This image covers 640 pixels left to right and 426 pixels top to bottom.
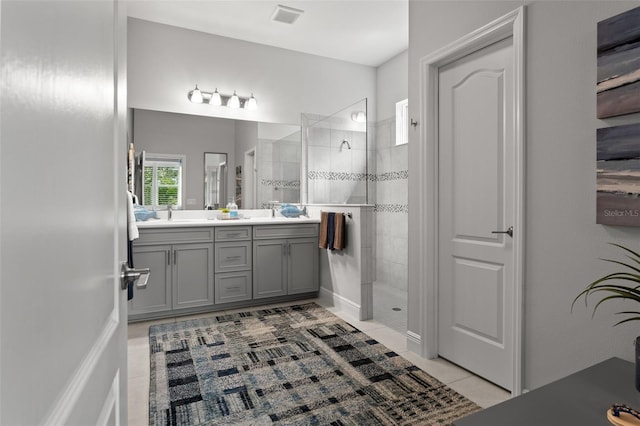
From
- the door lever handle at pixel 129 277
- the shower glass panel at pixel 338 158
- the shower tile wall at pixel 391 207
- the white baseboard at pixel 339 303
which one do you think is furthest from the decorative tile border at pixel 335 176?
the door lever handle at pixel 129 277

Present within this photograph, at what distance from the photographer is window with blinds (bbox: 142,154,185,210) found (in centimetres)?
362

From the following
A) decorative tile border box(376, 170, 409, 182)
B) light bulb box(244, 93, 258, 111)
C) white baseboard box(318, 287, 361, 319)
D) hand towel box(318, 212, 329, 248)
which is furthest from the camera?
decorative tile border box(376, 170, 409, 182)

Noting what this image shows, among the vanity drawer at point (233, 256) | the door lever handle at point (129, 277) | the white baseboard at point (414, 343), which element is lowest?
the white baseboard at point (414, 343)

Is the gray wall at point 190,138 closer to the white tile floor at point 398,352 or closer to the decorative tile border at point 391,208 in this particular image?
the white tile floor at point 398,352

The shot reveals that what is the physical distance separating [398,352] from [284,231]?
171 centimetres

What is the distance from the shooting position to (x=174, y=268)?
3.21m

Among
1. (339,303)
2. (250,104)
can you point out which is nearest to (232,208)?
(250,104)

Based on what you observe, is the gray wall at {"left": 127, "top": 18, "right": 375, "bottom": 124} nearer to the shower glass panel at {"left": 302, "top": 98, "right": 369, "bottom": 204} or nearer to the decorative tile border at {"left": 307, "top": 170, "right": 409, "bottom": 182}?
the shower glass panel at {"left": 302, "top": 98, "right": 369, "bottom": 204}

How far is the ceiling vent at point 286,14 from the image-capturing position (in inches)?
131

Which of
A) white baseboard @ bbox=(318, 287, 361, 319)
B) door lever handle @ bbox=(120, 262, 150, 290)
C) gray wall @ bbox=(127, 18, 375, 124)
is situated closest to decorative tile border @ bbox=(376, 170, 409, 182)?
gray wall @ bbox=(127, 18, 375, 124)

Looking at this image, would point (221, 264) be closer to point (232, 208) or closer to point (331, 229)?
point (232, 208)

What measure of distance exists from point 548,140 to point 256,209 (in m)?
3.07

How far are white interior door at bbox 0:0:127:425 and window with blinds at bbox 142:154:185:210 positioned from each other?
10.5ft

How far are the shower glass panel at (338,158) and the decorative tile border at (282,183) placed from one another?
143 millimetres
